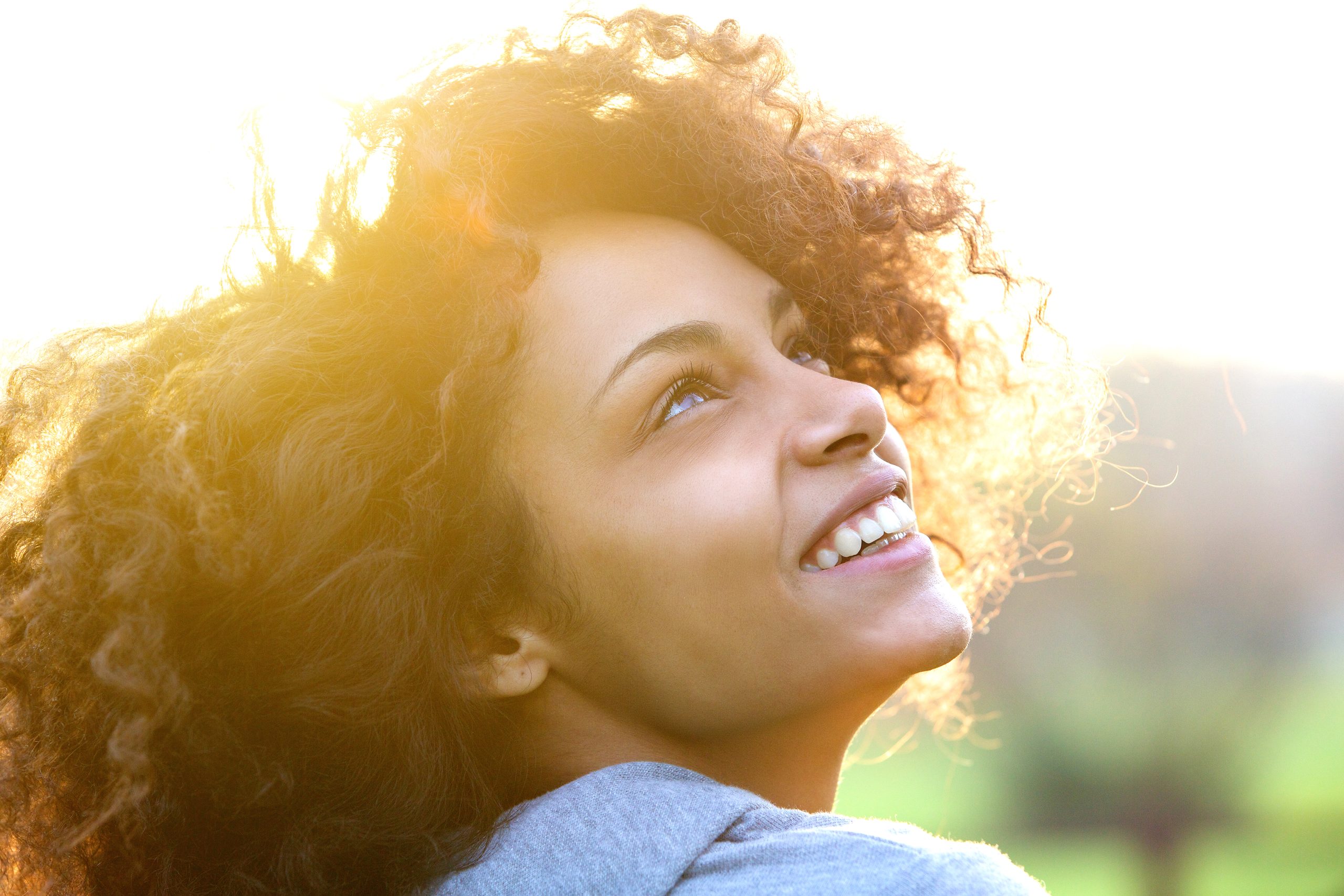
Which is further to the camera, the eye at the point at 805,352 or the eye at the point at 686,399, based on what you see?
the eye at the point at 805,352

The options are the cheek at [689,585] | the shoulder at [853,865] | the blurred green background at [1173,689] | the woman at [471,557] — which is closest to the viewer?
the shoulder at [853,865]

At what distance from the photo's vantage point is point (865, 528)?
1.96 m

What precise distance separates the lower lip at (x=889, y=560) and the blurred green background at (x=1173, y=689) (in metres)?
5.50

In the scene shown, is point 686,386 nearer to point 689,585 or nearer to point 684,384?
point 684,384

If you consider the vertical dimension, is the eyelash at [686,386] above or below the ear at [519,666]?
above

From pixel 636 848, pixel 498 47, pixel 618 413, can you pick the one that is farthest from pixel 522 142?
pixel 636 848

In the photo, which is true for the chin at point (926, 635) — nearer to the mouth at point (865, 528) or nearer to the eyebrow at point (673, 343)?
the mouth at point (865, 528)

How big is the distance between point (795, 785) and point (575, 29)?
1.72 metres

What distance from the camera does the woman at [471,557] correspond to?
170 centimetres

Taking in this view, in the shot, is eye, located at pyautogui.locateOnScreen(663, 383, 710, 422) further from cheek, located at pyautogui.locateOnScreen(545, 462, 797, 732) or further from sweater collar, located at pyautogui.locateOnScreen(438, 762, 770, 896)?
sweater collar, located at pyautogui.locateOnScreen(438, 762, 770, 896)

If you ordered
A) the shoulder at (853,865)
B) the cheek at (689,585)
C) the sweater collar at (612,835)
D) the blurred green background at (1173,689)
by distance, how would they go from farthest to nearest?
the blurred green background at (1173,689), the cheek at (689,585), the sweater collar at (612,835), the shoulder at (853,865)

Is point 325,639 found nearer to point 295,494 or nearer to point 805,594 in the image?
point 295,494

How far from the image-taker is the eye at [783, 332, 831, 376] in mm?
2326

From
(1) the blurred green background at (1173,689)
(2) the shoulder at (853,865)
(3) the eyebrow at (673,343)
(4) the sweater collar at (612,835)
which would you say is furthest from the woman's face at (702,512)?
(1) the blurred green background at (1173,689)
